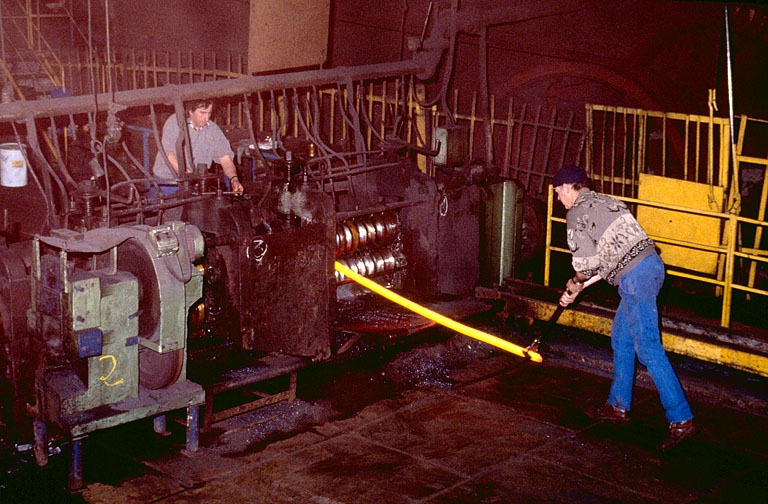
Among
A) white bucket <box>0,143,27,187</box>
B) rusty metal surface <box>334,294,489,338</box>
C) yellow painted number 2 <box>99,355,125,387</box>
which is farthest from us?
rusty metal surface <box>334,294,489,338</box>

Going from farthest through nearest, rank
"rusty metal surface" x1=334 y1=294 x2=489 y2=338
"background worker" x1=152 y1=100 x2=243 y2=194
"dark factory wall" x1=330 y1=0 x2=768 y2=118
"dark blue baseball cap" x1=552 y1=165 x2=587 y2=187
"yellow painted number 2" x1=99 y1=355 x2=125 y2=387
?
"dark factory wall" x1=330 y1=0 x2=768 y2=118 < "background worker" x1=152 y1=100 x2=243 y2=194 < "rusty metal surface" x1=334 y1=294 x2=489 y2=338 < "dark blue baseball cap" x1=552 y1=165 x2=587 y2=187 < "yellow painted number 2" x1=99 y1=355 x2=125 y2=387

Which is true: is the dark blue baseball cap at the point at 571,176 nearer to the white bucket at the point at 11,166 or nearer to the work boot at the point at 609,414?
the work boot at the point at 609,414

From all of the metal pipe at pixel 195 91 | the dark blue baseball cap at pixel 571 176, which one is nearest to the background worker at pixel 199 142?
the metal pipe at pixel 195 91

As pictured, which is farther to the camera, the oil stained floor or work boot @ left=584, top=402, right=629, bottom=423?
work boot @ left=584, top=402, right=629, bottom=423

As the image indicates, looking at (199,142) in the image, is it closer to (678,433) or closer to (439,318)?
(439,318)

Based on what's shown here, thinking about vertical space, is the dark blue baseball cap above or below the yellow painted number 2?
above

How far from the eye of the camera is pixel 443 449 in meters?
6.11

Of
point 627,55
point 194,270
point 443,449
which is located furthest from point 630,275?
point 627,55

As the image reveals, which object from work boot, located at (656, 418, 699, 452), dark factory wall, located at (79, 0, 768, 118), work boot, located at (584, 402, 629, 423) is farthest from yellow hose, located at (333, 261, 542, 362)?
dark factory wall, located at (79, 0, 768, 118)

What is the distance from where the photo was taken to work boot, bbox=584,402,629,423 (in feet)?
21.7

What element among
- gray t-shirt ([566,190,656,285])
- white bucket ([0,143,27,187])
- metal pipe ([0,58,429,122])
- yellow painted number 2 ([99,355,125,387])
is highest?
metal pipe ([0,58,429,122])

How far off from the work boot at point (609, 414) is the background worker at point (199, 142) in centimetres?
435

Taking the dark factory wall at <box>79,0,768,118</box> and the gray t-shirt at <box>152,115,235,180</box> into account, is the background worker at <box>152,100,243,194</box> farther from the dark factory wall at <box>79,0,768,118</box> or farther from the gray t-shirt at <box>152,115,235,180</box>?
the dark factory wall at <box>79,0,768,118</box>

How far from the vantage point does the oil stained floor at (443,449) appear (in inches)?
215
